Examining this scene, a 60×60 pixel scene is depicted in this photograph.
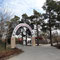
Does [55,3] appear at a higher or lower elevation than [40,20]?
higher

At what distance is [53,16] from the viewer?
35.4 metres

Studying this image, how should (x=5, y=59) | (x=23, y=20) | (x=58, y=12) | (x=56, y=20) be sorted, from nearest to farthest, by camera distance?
(x=5, y=59) → (x=58, y=12) → (x=56, y=20) → (x=23, y=20)

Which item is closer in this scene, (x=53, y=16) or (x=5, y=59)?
(x=5, y=59)

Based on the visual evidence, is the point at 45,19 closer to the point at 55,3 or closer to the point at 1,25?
the point at 55,3

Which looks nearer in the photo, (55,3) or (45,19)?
(55,3)

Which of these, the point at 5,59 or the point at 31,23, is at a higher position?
the point at 31,23

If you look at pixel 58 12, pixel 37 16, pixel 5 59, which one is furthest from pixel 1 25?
pixel 37 16

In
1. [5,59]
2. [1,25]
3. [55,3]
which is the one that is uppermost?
[55,3]

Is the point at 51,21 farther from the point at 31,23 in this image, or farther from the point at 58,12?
the point at 31,23

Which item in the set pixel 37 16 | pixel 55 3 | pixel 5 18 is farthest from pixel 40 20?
pixel 5 18

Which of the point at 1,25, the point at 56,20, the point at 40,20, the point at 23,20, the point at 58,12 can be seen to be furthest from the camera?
the point at 23,20

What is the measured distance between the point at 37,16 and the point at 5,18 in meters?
18.7

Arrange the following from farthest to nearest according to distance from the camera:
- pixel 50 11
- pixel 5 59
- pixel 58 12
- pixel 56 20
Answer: pixel 50 11, pixel 56 20, pixel 58 12, pixel 5 59

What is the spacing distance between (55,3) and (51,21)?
458 centimetres
